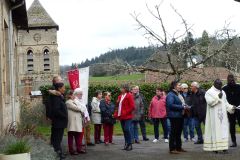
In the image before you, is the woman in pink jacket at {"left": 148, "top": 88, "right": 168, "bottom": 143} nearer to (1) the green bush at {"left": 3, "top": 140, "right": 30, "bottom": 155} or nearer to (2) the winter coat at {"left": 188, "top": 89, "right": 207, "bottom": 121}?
(2) the winter coat at {"left": 188, "top": 89, "right": 207, "bottom": 121}

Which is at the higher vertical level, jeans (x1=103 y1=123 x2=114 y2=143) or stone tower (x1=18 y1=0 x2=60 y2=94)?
stone tower (x1=18 y1=0 x2=60 y2=94)

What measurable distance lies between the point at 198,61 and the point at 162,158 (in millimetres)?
21466

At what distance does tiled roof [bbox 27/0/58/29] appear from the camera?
164 feet

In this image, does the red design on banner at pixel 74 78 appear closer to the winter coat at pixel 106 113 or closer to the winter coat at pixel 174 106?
the winter coat at pixel 106 113

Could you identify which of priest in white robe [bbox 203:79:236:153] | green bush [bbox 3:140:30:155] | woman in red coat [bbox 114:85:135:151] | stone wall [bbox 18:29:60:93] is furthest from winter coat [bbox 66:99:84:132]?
stone wall [bbox 18:29:60:93]

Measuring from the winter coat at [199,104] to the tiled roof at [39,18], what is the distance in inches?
1431

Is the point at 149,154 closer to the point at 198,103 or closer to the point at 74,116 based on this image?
the point at 74,116

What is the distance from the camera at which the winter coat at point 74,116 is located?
13836 millimetres

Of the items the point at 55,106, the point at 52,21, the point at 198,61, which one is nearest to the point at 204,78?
the point at 198,61

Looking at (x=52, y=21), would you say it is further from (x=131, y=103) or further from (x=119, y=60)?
A: (x=131, y=103)

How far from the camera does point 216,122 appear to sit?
13.4 meters

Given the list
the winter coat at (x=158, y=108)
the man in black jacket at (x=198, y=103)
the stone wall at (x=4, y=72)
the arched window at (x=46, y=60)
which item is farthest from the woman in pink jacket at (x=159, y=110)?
the arched window at (x=46, y=60)

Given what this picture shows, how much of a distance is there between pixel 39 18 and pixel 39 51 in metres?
4.55

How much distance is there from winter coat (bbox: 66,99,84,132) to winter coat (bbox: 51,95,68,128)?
108 centimetres
